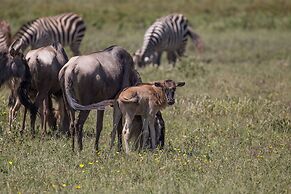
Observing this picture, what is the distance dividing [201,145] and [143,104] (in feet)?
4.12

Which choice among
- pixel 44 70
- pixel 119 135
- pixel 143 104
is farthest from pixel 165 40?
pixel 143 104

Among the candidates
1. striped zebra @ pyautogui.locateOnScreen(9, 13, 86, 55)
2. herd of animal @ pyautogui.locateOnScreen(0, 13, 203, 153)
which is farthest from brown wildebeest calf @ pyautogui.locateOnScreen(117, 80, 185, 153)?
striped zebra @ pyautogui.locateOnScreen(9, 13, 86, 55)

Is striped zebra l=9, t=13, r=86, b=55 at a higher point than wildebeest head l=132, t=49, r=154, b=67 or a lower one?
higher

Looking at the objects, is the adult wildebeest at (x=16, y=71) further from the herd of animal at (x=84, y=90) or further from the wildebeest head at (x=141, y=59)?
the wildebeest head at (x=141, y=59)

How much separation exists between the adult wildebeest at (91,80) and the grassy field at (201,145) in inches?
21.8

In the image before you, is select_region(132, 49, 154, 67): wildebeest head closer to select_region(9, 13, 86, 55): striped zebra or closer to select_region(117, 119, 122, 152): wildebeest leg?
select_region(9, 13, 86, 55): striped zebra

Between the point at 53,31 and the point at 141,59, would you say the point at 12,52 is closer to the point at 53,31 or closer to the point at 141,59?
the point at 53,31

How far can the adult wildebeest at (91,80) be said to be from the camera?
9.70 meters

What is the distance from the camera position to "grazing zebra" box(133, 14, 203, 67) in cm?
2147

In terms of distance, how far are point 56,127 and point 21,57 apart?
144 cm

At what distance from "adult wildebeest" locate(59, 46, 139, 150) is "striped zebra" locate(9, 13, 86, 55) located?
335 inches

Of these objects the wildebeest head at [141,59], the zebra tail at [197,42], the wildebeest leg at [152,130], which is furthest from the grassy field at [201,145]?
the wildebeest head at [141,59]

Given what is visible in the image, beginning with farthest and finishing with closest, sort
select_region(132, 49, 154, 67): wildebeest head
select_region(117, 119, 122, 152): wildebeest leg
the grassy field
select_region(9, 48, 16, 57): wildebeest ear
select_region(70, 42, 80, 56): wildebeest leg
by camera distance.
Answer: select_region(70, 42, 80, 56): wildebeest leg
select_region(132, 49, 154, 67): wildebeest head
select_region(9, 48, 16, 57): wildebeest ear
select_region(117, 119, 122, 152): wildebeest leg
the grassy field

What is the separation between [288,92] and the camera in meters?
15.7
